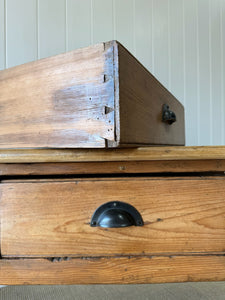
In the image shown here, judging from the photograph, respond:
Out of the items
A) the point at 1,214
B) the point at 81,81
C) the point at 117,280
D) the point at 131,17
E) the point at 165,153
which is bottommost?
the point at 117,280

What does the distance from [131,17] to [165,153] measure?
3.21 feet

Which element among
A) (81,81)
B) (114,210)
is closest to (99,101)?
(81,81)

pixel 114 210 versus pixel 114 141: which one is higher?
pixel 114 141

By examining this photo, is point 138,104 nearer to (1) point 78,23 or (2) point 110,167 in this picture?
(2) point 110,167

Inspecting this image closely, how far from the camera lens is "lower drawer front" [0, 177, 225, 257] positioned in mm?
460

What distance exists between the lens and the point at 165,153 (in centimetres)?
44

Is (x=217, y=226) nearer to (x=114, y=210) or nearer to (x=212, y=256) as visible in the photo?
(x=212, y=256)

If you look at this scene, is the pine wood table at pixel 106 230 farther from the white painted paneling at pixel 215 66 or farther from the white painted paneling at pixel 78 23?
the white painted paneling at pixel 215 66

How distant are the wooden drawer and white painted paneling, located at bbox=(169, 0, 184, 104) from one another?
2.69 ft

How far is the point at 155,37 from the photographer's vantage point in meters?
1.26

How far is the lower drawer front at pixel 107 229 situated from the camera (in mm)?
460

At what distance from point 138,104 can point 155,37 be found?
0.92m

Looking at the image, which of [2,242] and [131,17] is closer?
[2,242]

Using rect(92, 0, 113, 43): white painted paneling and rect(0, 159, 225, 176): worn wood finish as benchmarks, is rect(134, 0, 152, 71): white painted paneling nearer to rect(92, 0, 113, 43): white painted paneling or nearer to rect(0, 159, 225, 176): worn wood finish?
rect(92, 0, 113, 43): white painted paneling
